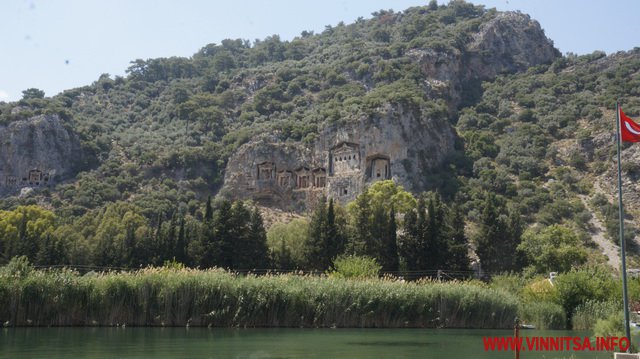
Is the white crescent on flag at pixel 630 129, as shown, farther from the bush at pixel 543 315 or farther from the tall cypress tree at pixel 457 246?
the tall cypress tree at pixel 457 246

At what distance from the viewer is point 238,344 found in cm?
2972

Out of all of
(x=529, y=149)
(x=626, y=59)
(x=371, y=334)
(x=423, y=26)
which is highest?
(x=423, y=26)

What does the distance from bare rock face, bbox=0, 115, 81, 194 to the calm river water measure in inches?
3111

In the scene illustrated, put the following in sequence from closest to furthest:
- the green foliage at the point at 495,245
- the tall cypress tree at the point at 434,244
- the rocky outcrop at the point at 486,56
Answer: the tall cypress tree at the point at 434,244 < the green foliage at the point at 495,245 < the rocky outcrop at the point at 486,56

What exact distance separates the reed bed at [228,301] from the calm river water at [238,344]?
4.99 feet

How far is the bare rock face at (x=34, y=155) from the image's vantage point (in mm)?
106250

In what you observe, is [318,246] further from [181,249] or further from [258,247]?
[181,249]

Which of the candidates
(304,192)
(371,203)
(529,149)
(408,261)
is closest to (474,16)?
(529,149)

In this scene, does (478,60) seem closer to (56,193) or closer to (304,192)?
(304,192)

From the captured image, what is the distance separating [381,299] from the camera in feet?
135

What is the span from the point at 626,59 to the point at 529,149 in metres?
44.7

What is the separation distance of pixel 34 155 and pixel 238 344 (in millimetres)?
89370

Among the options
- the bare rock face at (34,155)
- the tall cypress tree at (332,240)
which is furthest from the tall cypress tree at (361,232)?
the bare rock face at (34,155)

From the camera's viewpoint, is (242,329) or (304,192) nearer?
(242,329)
